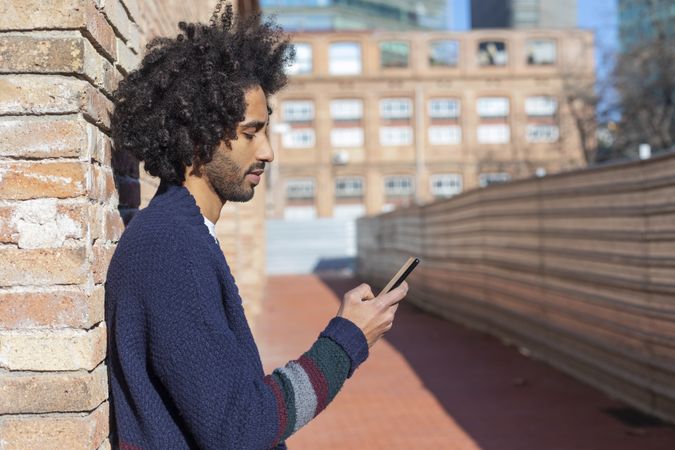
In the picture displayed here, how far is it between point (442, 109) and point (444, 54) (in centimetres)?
398

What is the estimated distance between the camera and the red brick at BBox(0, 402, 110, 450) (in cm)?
214

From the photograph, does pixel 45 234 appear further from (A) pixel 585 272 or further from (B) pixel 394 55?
(B) pixel 394 55

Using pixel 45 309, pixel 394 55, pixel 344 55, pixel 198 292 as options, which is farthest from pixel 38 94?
pixel 394 55

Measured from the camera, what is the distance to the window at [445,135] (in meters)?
56.2

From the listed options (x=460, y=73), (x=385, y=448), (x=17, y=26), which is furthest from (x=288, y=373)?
(x=460, y=73)

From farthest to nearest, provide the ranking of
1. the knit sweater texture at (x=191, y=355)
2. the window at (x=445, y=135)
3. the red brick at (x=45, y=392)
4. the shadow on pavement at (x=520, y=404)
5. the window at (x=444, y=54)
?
the window at (x=444, y=54)
the window at (x=445, y=135)
the shadow on pavement at (x=520, y=404)
the red brick at (x=45, y=392)
the knit sweater texture at (x=191, y=355)

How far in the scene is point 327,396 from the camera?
7.09 feet

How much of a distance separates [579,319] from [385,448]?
310 centimetres

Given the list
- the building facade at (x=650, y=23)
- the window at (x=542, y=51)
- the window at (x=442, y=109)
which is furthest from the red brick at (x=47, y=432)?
the window at (x=542, y=51)

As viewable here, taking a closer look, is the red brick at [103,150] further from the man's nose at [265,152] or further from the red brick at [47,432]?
the red brick at [47,432]

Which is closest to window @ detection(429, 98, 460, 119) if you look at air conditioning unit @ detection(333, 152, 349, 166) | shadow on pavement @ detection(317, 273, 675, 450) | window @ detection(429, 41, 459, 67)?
window @ detection(429, 41, 459, 67)

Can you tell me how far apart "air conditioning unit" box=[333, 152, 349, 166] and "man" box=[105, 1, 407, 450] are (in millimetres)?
52520

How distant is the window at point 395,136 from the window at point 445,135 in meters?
1.45

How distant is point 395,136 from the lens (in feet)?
184
